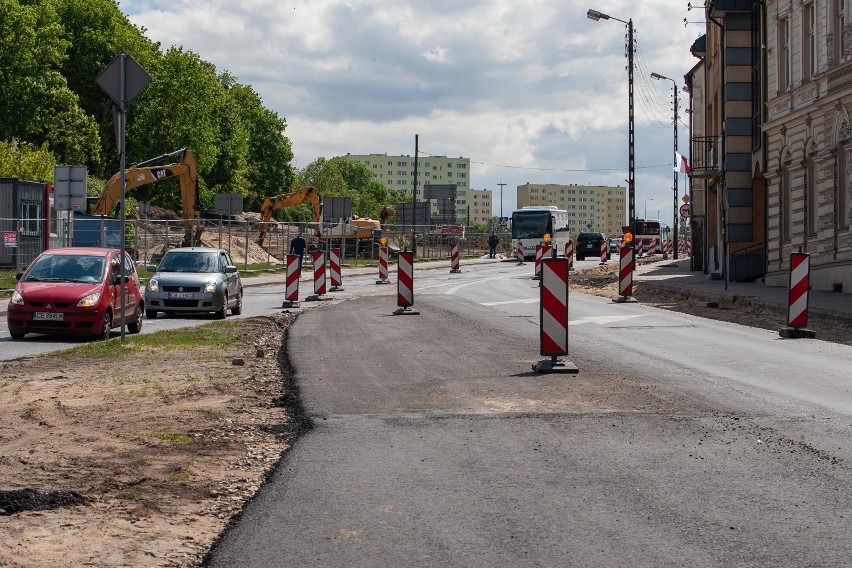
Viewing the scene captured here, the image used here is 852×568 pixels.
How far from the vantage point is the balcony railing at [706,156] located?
158 feet

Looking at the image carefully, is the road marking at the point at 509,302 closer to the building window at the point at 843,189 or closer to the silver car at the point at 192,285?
the silver car at the point at 192,285

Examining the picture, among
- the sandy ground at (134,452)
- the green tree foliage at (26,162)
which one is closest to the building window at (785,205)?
the sandy ground at (134,452)

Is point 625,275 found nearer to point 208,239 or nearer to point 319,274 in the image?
point 319,274

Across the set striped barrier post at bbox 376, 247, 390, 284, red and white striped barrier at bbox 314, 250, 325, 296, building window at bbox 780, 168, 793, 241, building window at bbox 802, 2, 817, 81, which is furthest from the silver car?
building window at bbox 780, 168, 793, 241

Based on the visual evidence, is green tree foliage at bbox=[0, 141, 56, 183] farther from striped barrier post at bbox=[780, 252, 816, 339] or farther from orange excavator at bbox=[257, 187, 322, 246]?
striped barrier post at bbox=[780, 252, 816, 339]

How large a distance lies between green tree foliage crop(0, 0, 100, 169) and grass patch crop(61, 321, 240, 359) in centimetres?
4024

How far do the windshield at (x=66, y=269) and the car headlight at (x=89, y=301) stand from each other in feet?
1.85

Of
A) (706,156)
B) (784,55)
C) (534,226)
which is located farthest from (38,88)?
(784,55)

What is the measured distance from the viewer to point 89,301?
19172mm

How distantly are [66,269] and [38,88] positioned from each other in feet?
132

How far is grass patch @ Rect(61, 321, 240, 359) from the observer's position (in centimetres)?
1560

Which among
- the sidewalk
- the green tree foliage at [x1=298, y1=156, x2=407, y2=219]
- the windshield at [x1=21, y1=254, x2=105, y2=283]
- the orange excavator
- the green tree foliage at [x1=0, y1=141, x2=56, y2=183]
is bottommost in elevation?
the sidewalk

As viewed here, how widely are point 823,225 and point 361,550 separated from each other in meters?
30.3

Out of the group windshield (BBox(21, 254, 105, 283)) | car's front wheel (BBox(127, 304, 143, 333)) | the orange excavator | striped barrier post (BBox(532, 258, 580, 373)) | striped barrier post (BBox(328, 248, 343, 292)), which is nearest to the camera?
striped barrier post (BBox(532, 258, 580, 373))
